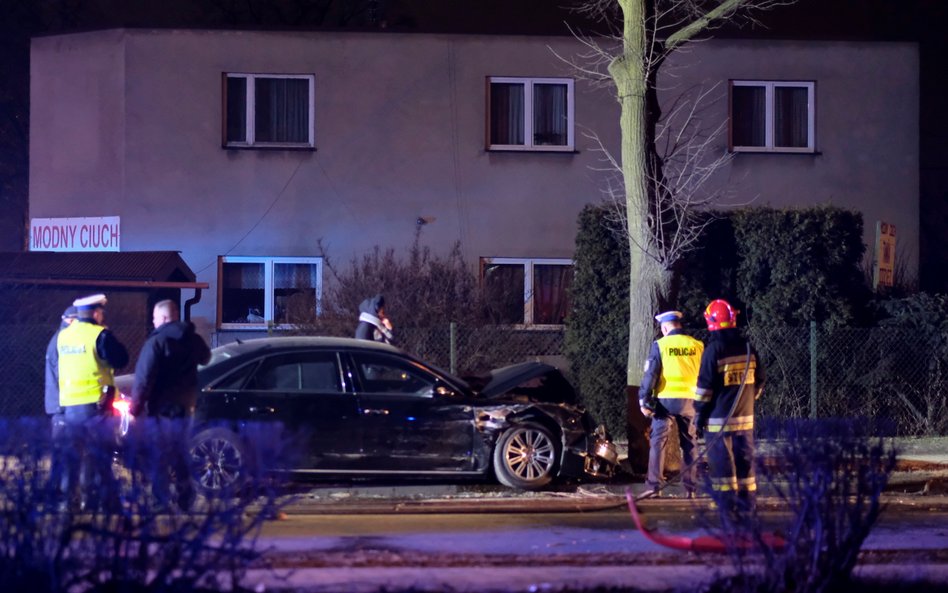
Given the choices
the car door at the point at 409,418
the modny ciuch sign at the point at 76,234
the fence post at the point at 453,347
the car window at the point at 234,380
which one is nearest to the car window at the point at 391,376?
the car door at the point at 409,418

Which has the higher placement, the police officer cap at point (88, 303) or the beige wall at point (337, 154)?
the beige wall at point (337, 154)

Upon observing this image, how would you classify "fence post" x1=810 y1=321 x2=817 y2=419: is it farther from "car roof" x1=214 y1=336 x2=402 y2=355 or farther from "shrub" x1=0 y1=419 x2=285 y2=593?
"shrub" x1=0 y1=419 x2=285 y2=593

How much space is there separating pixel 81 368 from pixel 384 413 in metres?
2.68

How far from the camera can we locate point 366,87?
1928 cm

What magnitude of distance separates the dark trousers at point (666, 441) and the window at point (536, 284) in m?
7.95

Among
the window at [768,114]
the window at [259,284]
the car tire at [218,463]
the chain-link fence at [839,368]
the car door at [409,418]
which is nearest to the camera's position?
the car tire at [218,463]

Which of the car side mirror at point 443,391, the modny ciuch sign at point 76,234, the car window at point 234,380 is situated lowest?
the car side mirror at point 443,391

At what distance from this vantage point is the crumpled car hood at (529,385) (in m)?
11.4

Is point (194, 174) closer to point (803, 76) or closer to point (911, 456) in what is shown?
point (803, 76)

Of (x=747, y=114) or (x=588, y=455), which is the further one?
(x=747, y=114)

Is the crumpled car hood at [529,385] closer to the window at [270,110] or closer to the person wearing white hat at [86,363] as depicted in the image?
the person wearing white hat at [86,363]

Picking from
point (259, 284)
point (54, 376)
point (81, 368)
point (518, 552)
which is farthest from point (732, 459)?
point (259, 284)

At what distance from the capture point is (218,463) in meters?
7.51

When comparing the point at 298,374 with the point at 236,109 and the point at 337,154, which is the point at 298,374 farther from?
the point at 236,109
